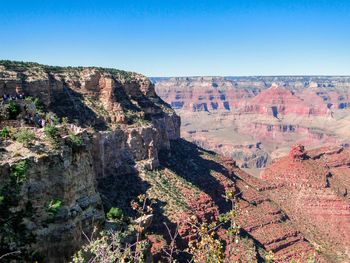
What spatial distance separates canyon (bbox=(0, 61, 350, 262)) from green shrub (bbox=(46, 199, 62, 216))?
92 mm

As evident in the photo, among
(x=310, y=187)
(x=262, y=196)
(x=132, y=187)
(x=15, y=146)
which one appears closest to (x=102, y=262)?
(x=15, y=146)

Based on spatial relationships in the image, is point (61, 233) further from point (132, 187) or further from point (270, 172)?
point (270, 172)

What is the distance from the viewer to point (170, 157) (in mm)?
69062

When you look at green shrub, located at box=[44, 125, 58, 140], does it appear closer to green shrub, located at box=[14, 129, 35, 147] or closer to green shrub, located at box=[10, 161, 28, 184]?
green shrub, located at box=[14, 129, 35, 147]

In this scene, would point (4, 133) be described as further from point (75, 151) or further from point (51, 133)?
point (75, 151)

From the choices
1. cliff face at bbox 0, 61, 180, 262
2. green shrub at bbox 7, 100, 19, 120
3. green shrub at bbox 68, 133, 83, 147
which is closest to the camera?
cliff face at bbox 0, 61, 180, 262

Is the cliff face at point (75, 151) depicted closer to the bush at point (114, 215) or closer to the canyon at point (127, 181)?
the canyon at point (127, 181)

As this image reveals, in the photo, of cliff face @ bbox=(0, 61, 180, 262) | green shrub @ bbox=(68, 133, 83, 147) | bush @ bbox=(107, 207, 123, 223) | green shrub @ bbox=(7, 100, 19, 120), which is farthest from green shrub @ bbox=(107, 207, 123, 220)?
green shrub @ bbox=(7, 100, 19, 120)

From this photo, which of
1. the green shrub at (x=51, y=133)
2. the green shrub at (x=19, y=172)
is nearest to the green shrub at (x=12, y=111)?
the green shrub at (x=51, y=133)

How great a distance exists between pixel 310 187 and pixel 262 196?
21.1 metres

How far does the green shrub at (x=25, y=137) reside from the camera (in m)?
23.6

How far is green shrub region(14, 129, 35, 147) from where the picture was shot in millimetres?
23609

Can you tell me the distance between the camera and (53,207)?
22938mm

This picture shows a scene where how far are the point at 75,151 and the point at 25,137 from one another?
312 cm
